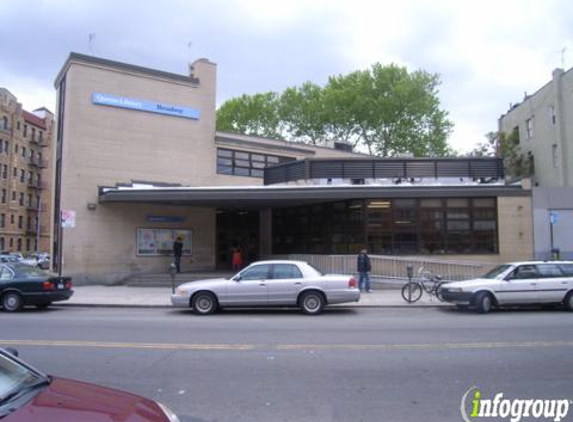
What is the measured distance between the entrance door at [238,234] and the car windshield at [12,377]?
23657mm

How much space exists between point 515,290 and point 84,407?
1360 cm

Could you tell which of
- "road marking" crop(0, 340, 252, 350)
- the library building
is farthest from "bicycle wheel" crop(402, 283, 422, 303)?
"road marking" crop(0, 340, 252, 350)

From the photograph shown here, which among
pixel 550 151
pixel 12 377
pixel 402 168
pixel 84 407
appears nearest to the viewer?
pixel 84 407

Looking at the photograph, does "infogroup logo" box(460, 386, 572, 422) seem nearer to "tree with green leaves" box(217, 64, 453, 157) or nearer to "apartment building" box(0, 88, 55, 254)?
"tree with green leaves" box(217, 64, 453, 157)

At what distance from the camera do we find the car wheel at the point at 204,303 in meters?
14.1

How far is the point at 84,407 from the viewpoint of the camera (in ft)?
10.8

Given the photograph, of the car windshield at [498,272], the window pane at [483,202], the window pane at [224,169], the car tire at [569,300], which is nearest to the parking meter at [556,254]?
the window pane at [483,202]

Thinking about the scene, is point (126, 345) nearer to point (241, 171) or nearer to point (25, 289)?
point (25, 289)

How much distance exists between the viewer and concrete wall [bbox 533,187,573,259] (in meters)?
20.9

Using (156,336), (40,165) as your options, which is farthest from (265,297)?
(40,165)

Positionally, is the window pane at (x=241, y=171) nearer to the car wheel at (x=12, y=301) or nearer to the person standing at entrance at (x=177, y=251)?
the person standing at entrance at (x=177, y=251)

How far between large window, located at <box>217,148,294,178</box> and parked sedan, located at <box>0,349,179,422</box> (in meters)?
24.0

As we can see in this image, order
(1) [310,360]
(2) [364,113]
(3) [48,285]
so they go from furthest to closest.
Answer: (2) [364,113] < (3) [48,285] < (1) [310,360]

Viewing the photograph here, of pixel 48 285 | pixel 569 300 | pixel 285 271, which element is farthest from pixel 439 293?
pixel 48 285
